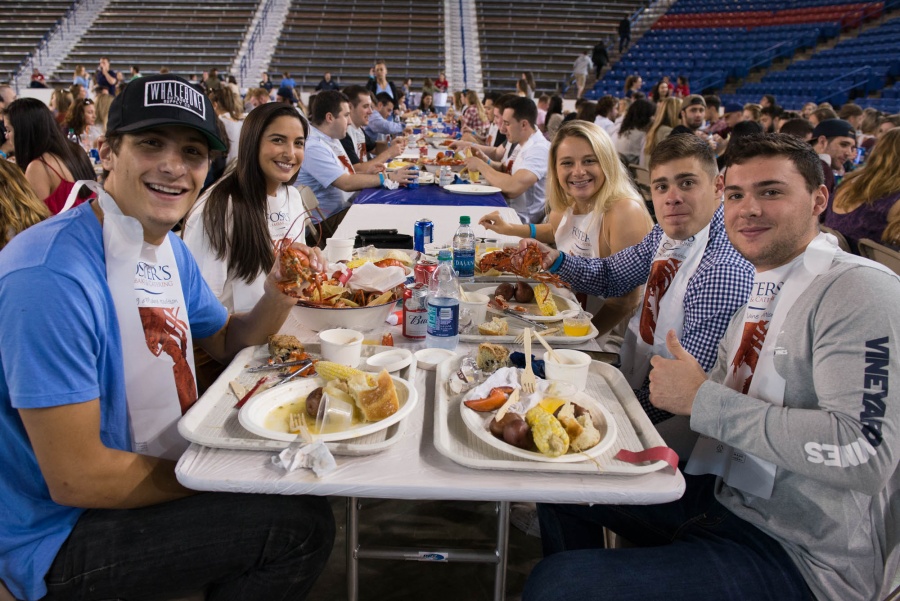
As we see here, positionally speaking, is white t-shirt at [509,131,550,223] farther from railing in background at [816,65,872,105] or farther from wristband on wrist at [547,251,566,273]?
railing in background at [816,65,872,105]

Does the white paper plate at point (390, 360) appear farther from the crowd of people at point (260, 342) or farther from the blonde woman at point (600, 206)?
the blonde woman at point (600, 206)

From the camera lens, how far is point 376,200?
4.75 metres

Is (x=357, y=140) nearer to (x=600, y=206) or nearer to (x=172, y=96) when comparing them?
(x=600, y=206)

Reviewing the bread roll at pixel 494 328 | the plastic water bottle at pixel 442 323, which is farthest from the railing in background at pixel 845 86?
the plastic water bottle at pixel 442 323

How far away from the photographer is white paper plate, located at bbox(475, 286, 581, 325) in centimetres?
220

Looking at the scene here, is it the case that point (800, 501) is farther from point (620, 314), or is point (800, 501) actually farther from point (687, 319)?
point (620, 314)

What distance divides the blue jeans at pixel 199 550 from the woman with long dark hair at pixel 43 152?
2991mm

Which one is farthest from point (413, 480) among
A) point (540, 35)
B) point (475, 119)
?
point (540, 35)

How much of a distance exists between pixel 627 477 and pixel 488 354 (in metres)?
0.60

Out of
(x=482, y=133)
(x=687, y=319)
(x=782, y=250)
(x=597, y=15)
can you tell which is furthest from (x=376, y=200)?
(x=597, y=15)

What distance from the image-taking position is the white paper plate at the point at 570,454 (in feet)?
4.51

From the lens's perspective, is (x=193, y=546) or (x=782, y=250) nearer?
(x=193, y=546)

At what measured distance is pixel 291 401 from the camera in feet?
5.31

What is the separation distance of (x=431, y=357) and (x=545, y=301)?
604 millimetres
